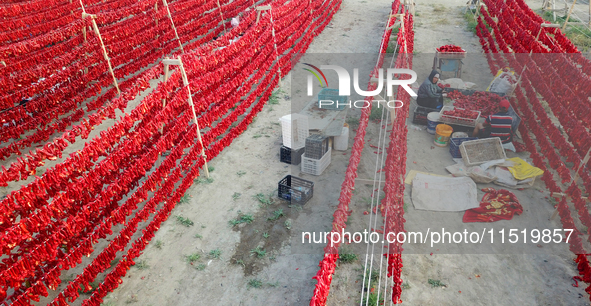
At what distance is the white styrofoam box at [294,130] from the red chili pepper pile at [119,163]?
164 centimetres

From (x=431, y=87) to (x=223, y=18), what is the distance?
10.2 m

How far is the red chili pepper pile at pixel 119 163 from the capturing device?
464cm

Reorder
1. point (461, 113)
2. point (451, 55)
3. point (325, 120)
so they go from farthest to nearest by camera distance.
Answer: point (451, 55)
point (461, 113)
point (325, 120)

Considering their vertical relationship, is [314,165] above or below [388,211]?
below

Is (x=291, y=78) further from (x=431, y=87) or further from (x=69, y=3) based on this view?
(x=69, y=3)

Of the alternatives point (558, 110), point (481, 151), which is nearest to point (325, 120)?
point (481, 151)

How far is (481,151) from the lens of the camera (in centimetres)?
844

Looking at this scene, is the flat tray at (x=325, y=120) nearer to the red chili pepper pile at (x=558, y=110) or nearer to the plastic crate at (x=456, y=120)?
the plastic crate at (x=456, y=120)

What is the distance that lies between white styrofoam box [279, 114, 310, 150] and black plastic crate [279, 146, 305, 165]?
0.34 feet

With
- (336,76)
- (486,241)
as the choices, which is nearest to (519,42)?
(336,76)

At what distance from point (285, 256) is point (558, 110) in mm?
7603

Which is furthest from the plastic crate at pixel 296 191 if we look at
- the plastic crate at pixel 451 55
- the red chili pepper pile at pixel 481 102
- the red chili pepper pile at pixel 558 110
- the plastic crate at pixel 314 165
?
the plastic crate at pixel 451 55

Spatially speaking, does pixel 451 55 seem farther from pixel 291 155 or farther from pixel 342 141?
pixel 291 155

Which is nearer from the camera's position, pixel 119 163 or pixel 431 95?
Answer: pixel 119 163
